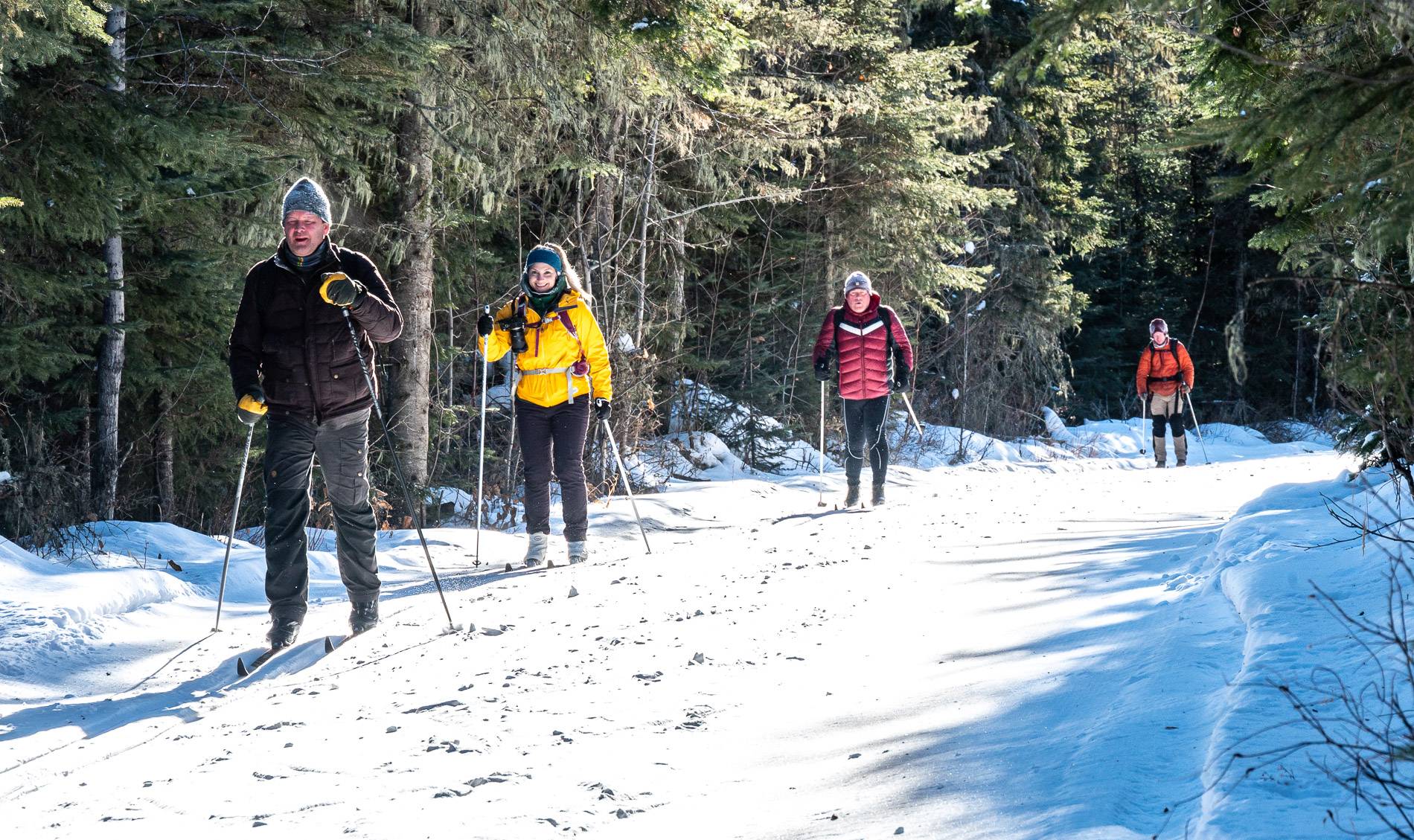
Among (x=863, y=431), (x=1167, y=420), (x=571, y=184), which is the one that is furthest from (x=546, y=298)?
(x=1167, y=420)

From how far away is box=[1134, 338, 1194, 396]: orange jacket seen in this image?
18.0 metres

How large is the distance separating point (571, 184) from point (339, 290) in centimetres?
1036

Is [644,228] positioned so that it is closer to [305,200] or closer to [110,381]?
[110,381]

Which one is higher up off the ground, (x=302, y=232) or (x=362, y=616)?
(x=302, y=232)

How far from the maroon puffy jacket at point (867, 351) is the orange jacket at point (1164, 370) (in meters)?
7.16

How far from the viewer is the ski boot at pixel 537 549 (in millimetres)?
9250

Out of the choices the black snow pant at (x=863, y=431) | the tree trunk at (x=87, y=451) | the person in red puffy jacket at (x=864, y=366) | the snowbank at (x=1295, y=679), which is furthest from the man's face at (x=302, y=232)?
the black snow pant at (x=863, y=431)

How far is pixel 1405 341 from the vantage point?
3545mm

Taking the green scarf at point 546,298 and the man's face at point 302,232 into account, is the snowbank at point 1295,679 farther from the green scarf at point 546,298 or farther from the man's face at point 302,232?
the green scarf at point 546,298

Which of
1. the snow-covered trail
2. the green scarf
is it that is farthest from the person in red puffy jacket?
the snow-covered trail

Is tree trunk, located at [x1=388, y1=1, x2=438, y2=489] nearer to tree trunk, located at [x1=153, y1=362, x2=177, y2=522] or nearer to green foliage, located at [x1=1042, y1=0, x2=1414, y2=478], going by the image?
tree trunk, located at [x1=153, y1=362, x2=177, y2=522]

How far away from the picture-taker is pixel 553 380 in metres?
9.30

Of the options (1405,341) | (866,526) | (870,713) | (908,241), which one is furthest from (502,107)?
(1405,341)

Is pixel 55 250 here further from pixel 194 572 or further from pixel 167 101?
pixel 194 572
